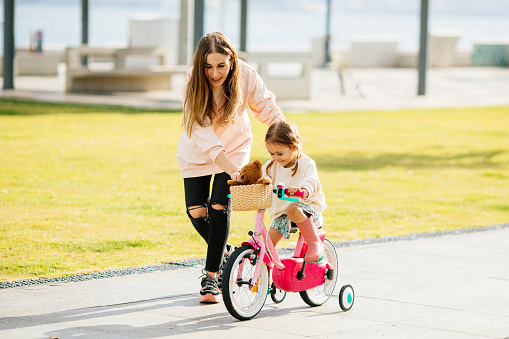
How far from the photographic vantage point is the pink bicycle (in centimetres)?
513

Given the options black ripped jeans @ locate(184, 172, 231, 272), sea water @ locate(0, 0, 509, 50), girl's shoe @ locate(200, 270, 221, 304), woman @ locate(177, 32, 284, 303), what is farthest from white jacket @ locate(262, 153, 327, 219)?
sea water @ locate(0, 0, 509, 50)

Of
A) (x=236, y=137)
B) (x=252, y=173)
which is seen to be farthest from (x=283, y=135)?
(x=236, y=137)

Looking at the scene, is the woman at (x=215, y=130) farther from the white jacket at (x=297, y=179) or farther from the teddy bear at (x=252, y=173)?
the white jacket at (x=297, y=179)

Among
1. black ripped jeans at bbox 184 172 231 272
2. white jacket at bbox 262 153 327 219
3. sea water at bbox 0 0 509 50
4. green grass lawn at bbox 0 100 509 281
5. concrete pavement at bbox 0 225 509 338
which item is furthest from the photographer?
sea water at bbox 0 0 509 50

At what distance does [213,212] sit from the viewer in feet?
18.4

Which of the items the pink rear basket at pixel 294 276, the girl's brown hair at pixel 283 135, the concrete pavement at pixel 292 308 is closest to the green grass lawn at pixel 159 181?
the concrete pavement at pixel 292 308

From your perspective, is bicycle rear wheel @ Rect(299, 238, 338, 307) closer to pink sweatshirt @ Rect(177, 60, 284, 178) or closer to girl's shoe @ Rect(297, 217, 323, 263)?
girl's shoe @ Rect(297, 217, 323, 263)

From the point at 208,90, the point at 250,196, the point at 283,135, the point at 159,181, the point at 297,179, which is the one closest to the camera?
the point at 250,196

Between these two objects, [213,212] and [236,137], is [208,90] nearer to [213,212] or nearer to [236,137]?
[236,137]

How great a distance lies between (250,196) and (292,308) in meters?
0.95

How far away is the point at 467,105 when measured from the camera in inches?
934

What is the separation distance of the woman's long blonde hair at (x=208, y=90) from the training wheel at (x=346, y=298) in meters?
1.25

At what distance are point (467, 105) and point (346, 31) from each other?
143296 mm

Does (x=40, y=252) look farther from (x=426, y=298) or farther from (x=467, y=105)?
(x=467, y=105)
